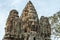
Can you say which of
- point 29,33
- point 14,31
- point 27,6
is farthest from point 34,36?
point 27,6

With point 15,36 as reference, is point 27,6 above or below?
above

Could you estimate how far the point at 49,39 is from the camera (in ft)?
81.8

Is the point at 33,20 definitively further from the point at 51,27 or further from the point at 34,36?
the point at 51,27

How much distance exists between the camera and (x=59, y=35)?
84.4 ft

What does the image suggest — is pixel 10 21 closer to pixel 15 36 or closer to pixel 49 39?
pixel 15 36

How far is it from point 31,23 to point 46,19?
2.32 meters

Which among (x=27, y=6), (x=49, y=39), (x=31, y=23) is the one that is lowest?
(x=49, y=39)

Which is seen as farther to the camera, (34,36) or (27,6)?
(27,6)

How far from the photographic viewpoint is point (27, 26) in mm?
23672

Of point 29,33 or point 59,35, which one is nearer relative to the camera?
point 29,33

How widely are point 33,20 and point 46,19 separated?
85.0 inches

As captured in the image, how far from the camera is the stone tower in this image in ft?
75.6

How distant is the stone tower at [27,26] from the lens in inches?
907

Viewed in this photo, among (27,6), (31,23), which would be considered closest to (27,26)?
(31,23)
